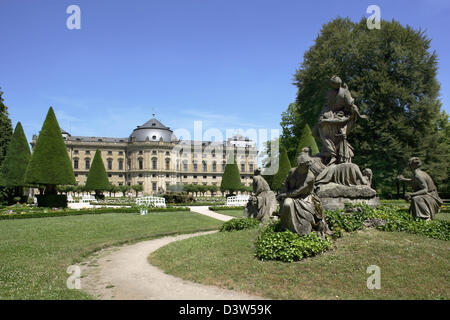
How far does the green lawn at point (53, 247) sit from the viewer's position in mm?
5051

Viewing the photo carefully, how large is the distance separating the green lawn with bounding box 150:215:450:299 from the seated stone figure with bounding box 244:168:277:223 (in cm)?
302

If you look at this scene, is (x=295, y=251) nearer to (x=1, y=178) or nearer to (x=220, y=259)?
(x=220, y=259)

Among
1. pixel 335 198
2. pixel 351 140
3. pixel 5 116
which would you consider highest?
pixel 5 116

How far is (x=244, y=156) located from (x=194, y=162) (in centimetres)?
1172

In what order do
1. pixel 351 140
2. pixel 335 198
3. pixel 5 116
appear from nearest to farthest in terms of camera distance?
pixel 335 198
pixel 351 140
pixel 5 116

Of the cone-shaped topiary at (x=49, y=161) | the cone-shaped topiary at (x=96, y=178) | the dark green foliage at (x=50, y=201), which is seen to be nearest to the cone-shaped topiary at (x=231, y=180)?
the cone-shaped topiary at (x=96, y=178)

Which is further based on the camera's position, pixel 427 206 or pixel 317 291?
pixel 427 206

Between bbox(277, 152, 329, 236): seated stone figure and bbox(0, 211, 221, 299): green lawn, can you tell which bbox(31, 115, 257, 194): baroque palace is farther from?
bbox(277, 152, 329, 236): seated stone figure

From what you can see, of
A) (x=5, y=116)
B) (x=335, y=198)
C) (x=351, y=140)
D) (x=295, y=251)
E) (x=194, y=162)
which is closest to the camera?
(x=295, y=251)

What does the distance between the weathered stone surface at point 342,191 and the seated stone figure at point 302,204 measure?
5.59ft

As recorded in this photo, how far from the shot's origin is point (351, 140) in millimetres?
23797

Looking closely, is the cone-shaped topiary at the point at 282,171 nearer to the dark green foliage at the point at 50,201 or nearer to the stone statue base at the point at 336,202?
the dark green foliage at the point at 50,201

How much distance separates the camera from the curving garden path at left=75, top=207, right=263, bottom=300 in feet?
15.9
